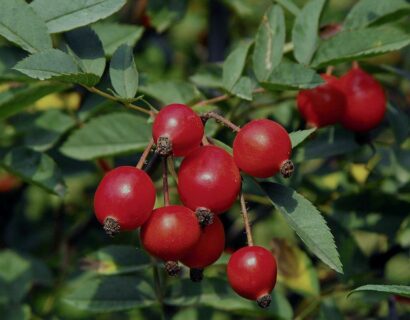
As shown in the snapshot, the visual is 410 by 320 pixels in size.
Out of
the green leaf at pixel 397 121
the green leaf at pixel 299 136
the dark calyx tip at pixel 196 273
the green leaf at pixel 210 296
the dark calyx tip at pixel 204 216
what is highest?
the green leaf at pixel 299 136

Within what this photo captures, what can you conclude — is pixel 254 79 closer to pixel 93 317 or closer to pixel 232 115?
pixel 232 115

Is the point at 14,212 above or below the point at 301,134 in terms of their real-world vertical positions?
below

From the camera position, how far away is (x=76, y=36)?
6.61 feet

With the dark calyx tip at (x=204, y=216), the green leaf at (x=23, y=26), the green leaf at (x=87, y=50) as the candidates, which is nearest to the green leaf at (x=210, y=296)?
the dark calyx tip at (x=204, y=216)

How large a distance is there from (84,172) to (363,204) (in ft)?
3.45

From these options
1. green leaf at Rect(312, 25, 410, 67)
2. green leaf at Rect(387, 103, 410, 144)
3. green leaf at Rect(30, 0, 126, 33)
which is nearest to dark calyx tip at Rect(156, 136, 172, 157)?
green leaf at Rect(30, 0, 126, 33)

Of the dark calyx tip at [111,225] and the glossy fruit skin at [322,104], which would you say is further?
the glossy fruit skin at [322,104]

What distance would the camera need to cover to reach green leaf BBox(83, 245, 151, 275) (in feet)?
7.54

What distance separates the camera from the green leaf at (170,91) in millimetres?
2367

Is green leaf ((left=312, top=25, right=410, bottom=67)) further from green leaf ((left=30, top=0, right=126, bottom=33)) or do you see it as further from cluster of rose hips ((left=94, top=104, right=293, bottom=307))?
green leaf ((left=30, top=0, right=126, bottom=33))

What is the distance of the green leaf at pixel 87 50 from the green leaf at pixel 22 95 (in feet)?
0.64

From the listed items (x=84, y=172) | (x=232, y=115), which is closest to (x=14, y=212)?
(x=84, y=172)

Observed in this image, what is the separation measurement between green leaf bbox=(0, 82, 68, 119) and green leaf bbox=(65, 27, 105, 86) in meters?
0.20

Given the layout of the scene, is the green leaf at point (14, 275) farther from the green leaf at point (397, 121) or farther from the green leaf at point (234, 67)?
the green leaf at point (397, 121)
